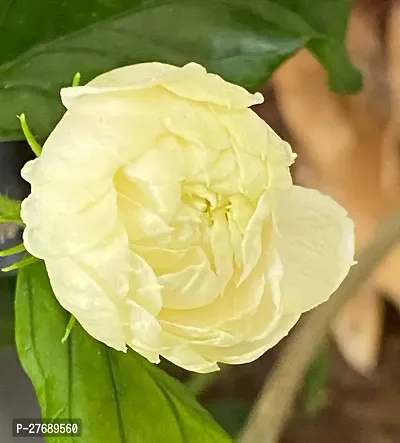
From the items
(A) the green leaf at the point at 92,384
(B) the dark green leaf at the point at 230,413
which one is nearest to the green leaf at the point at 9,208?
(A) the green leaf at the point at 92,384

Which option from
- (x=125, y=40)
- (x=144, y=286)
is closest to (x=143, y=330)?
(x=144, y=286)

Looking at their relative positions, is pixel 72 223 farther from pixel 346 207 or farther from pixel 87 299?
pixel 346 207

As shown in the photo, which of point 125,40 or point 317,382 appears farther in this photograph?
point 317,382

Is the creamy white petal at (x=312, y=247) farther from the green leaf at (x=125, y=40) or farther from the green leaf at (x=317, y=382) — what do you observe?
the green leaf at (x=317, y=382)

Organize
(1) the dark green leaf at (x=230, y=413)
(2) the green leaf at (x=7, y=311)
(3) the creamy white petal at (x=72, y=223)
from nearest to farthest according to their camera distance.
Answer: (3) the creamy white petal at (x=72, y=223) < (2) the green leaf at (x=7, y=311) < (1) the dark green leaf at (x=230, y=413)

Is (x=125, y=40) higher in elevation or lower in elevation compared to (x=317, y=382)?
higher

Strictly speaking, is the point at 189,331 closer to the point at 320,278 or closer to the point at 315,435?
the point at 320,278

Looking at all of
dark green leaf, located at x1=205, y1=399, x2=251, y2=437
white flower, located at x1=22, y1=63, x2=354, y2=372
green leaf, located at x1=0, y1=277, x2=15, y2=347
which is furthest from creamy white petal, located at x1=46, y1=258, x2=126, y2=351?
dark green leaf, located at x1=205, y1=399, x2=251, y2=437

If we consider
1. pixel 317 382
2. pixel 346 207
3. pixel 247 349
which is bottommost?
pixel 317 382
